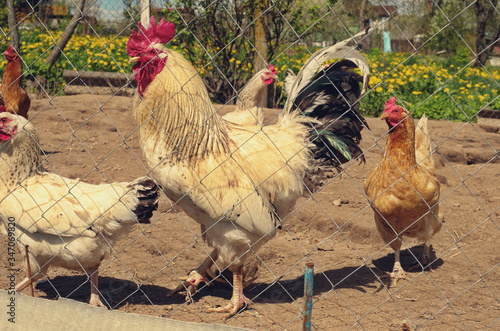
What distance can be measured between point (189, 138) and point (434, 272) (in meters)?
2.21

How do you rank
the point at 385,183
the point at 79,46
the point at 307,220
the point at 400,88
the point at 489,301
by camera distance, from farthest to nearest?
the point at 79,46 → the point at 400,88 → the point at 307,220 → the point at 385,183 → the point at 489,301

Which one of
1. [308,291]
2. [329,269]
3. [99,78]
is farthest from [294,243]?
[99,78]

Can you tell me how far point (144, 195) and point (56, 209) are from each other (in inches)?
Result: 20.4

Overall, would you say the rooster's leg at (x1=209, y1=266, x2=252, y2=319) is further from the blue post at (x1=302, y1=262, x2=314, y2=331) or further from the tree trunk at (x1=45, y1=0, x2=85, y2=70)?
the tree trunk at (x1=45, y1=0, x2=85, y2=70)

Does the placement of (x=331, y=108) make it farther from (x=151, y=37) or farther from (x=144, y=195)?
(x=144, y=195)

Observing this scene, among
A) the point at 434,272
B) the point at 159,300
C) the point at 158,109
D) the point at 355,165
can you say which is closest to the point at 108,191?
the point at 158,109

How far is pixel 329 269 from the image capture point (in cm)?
436

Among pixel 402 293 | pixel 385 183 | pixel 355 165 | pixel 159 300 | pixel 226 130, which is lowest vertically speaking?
pixel 355 165

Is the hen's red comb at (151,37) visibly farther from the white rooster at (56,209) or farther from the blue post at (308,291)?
the blue post at (308,291)

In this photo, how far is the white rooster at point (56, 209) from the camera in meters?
3.29

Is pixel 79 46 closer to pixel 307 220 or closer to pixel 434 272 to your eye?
pixel 307 220

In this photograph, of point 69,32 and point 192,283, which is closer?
point 192,283

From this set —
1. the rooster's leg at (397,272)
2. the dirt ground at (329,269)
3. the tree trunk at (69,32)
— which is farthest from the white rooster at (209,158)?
the tree trunk at (69,32)

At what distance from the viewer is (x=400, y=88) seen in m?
10.8
